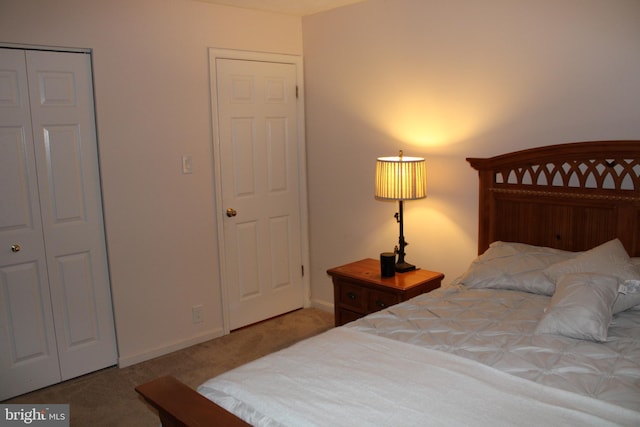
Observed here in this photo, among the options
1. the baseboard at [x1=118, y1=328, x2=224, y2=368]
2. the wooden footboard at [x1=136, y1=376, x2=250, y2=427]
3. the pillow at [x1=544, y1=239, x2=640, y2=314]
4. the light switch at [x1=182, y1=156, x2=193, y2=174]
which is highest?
the light switch at [x1=182, y1=156, x2=193, y2=174]

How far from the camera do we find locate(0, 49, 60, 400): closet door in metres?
2.88

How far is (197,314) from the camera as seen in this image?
3.72 meters

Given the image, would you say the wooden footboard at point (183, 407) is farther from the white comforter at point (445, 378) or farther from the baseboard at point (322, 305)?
the baseboard at point (322, 305)

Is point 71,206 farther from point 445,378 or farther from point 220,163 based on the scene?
point 445,378

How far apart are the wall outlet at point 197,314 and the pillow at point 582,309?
2.37 meters

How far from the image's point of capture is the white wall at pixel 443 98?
8.69 feet

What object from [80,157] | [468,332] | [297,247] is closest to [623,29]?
[468,332]

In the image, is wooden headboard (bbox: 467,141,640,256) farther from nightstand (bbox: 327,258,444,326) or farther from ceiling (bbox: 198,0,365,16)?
ceiling (bbox: 198,0,365,16)

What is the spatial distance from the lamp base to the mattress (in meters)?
0.65

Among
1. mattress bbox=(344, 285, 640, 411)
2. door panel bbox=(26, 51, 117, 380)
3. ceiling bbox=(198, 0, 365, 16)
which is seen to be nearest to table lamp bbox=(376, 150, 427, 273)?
mattress bbox=(344, 285, 640, 411)

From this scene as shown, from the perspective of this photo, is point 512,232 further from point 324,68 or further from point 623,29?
point 324,68

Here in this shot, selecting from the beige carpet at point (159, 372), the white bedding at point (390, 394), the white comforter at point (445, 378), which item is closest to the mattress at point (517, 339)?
the white comforter at point (445, 378)

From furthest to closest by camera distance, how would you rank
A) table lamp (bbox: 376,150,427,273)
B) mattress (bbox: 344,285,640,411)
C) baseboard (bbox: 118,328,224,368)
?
baseboard (bbox: 118,328,224,368)
table lamp (bbox: 376,150,427,273)
mattress (bbox: 344,285,640,411)

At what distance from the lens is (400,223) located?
10.9 ft
